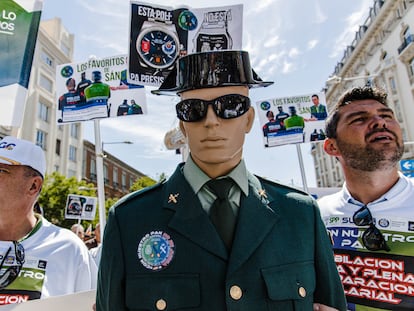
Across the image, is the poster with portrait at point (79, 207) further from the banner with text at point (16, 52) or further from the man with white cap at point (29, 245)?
the man with white cap at point (29, 245)

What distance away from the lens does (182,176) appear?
154cm

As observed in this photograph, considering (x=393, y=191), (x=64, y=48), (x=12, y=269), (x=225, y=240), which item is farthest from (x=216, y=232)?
(x=64, y=48)

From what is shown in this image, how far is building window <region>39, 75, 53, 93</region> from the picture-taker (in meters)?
29.0

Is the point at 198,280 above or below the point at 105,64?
below

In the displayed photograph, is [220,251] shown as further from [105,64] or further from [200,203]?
[105,64]

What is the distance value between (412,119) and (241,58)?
3381 centimetres

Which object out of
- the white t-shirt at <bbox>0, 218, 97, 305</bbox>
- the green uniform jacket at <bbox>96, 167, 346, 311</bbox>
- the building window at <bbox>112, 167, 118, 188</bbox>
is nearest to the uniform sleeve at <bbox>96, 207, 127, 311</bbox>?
the green uniform jacket at <bbox>96, 167, 346, 311</bbox>

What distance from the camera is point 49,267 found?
226cm

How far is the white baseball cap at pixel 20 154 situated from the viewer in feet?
7.61

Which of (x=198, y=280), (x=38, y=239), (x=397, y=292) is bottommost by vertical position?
(x=397, y=292)

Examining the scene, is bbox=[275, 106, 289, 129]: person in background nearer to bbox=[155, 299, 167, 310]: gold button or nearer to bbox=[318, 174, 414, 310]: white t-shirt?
bbox=[318, 174, 414, 310]: white t-shirt

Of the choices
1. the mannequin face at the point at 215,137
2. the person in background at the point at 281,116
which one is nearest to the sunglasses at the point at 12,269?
the mannequin face at the point at 215,137

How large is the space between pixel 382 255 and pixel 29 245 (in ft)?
7.54

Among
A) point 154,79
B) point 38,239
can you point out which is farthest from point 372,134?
point 38,239
